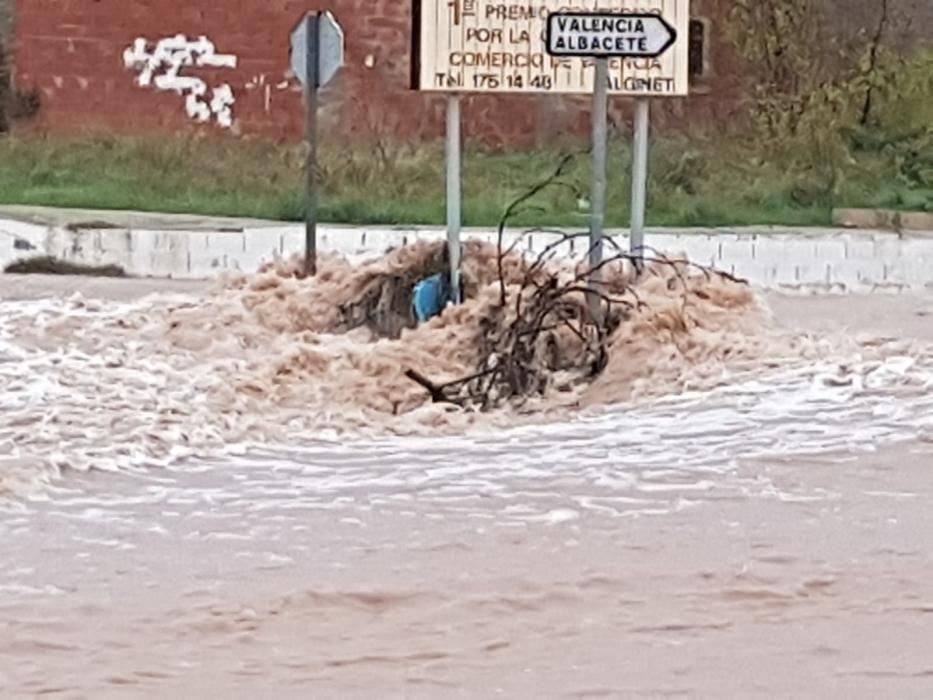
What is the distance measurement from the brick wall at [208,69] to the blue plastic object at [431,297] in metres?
13.3

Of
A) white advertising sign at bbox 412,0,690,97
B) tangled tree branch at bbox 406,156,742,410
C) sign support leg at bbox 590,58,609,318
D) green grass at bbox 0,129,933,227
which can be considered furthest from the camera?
green grass at bbox 0,129,933,227

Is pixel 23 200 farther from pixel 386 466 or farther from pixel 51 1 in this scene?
pixel 386 466

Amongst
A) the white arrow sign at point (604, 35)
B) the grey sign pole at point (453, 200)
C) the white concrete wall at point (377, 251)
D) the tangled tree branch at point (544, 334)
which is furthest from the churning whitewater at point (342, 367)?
the white concrete wall at point (377, 251)

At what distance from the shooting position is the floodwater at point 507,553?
6.89 m

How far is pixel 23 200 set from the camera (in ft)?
81.4

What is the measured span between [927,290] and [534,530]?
12.8 meters

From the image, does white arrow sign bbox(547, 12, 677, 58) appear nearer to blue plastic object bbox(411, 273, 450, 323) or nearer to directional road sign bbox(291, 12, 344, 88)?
blue plastic object bbox(411, 273, 450, 323)

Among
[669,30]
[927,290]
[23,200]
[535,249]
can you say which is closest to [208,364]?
[669,30]

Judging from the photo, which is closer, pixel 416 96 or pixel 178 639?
pixel 178 639

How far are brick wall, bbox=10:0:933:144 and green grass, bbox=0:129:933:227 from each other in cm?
43

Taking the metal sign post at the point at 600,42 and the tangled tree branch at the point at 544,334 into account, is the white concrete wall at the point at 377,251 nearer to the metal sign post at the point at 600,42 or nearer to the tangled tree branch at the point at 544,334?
the tangled tree branch at the point at 544,334

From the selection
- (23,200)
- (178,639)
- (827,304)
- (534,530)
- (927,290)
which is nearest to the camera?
(178,639)

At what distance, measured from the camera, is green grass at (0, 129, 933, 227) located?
2492cm

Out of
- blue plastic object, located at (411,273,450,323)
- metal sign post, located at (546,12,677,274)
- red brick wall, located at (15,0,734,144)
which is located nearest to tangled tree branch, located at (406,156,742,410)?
metal sign post, located at (546,12,677,274)
